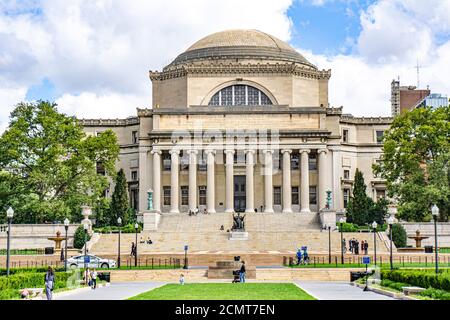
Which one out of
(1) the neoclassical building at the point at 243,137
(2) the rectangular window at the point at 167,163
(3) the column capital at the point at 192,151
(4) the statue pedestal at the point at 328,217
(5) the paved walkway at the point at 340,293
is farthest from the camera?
(2) the rectangular window at the point at 167,163

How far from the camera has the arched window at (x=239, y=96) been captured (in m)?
87.2

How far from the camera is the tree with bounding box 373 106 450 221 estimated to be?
6531 cm

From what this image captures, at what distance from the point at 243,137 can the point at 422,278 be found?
54.7m

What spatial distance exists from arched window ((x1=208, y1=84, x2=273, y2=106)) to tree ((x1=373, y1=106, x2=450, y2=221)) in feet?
68.8

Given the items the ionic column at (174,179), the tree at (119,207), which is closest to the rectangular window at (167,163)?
the ionic column at (174,179)

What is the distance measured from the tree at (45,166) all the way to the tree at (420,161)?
94.1ft

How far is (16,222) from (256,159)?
28.2 m

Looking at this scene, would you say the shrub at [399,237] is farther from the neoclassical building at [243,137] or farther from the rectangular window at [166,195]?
the rectangular window at [166,195]

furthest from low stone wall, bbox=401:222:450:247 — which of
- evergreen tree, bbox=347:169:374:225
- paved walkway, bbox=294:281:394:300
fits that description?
paved walkway, bbox=294:281:394:300

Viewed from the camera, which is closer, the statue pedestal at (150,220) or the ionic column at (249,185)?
the statue pedestal at (150,220)
